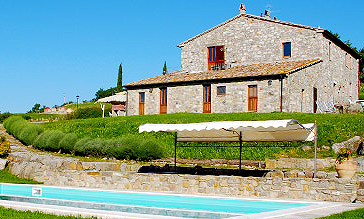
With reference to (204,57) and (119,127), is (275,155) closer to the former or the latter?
(119,127)

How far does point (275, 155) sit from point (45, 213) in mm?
13010

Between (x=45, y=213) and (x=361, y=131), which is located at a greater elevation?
(x=361, y=131)

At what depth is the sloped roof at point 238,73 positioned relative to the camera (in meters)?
29.5

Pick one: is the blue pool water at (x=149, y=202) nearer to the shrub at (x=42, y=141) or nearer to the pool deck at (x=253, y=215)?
the pool deck at (x=253, y=215)

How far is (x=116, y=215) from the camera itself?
8.75 meters

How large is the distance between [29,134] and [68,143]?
4.50 m

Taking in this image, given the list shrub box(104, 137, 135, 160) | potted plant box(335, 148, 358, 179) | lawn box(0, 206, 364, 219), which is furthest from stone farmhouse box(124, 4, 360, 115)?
lawn box(0, 206, 364, 219)

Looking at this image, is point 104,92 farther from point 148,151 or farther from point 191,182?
point 191,182

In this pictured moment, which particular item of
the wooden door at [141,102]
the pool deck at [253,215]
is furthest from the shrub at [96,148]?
A: the pool deck at [253,215]

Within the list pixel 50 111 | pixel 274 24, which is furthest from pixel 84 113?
pixel 50 111

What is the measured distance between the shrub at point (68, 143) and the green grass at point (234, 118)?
238 centimetres

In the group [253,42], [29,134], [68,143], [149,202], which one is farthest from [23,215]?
[253,42]

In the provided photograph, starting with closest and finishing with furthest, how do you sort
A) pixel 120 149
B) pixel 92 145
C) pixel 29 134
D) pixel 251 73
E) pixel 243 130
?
1. pixel 243 130
2. pixel 120 149
3. pixel 92 145
4. pixel 29 134
5. pixel 251 73

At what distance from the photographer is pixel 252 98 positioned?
3019 cm
